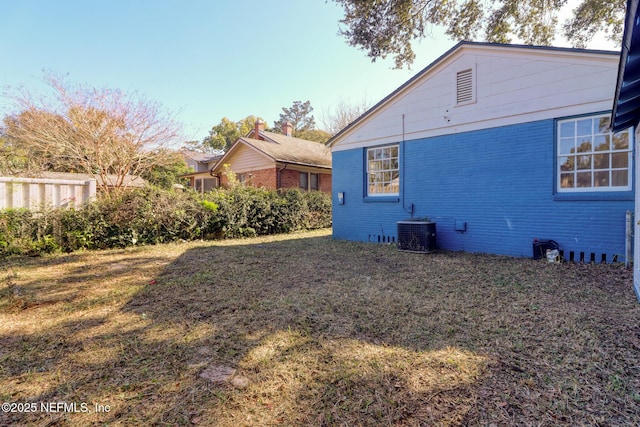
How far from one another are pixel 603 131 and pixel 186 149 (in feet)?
50.7

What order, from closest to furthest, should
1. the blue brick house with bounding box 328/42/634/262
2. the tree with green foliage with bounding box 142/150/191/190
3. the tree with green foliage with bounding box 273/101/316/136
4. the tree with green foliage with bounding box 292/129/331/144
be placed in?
1. the blue brick house with bounding box 328/42/634/262
2. the tree with green foliage with bounding box 142/150/191/190
3. the tree with green foliage with bounding box 292/129/331/144
4. the tree with green foliage with bounding box 273/101/316/136

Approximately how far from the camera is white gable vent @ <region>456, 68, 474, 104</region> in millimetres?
7473

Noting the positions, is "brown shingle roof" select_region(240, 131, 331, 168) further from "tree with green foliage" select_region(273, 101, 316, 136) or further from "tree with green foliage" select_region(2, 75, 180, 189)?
"tree with green foliage" select_region(273, 101, 316, 136)

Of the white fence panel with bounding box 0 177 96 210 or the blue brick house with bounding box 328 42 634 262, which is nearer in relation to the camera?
the blue brick house with bounding box 328 42 634 262

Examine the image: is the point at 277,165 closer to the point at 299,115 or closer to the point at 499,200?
the point at 499,200

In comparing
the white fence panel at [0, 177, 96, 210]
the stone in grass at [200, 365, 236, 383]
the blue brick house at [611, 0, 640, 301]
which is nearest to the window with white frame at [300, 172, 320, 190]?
the white fence panel at [0, 177, 96, 210]

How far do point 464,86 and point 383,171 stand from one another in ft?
9.81

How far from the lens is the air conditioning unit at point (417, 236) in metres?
7.43

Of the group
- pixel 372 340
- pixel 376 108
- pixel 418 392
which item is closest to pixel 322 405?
pixel 418 392

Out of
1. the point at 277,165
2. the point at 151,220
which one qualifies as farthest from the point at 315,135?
the point at 151,220

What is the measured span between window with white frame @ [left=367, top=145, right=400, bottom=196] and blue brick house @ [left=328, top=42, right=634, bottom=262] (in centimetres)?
3

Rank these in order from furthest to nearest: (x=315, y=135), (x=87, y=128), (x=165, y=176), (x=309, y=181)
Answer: (x=315, y=135) < (x=165, y=176) < (x=309, y=181) < (x=87, y=128)

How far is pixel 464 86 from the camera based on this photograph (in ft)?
24.9

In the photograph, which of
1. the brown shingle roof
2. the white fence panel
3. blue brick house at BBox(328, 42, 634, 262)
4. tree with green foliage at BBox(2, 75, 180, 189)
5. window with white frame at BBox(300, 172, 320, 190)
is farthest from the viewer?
window with white frame at BBox(300, 172, 320, 190)
